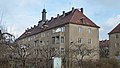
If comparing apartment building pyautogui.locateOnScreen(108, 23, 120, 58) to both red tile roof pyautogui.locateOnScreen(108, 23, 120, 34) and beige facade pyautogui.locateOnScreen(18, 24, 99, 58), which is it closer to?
red tile roof pyautogui.locateOnScreen(108, 23, 120, 34)

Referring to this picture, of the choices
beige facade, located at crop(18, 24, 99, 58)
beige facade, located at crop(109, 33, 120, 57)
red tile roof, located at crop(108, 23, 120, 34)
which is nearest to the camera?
beige facade, located at crop(18, 24, 99, 58)

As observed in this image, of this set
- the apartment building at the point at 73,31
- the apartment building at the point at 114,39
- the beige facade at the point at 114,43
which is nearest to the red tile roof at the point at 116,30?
the apartment building at the point at 114,39

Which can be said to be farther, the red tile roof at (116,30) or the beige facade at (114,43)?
the red tile roof at (116,30)

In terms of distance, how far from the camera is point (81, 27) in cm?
5409

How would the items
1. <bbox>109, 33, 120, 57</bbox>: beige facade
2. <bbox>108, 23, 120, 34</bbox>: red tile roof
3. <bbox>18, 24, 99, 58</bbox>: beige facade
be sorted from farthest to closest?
<bbox>108, 23, 120, 34</bbox>: red tile roof, <bbox>109, 33, 120, 57</bbox>: beige facade, <bbox>18, 24, 99, 58</bbox>: beige facade

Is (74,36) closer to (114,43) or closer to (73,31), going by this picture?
(73,31)

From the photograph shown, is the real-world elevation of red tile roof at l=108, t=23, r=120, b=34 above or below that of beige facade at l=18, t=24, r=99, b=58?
above

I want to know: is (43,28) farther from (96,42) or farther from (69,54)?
(69,54)

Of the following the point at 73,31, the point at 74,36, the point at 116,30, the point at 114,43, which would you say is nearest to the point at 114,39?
the point at 114,43

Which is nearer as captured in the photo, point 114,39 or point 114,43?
point 114,43

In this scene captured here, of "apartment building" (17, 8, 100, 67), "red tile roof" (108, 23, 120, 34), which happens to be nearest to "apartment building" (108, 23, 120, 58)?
"red tile roof" (108, 23, 120, 34)

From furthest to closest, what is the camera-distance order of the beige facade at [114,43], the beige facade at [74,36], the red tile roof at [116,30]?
the red tile roof at [116,30]
the beige facade at [114,43]
the beige facade at [74,36]

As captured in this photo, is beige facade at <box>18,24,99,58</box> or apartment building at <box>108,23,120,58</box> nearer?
beige facade at <box>18,24,99,58</box>

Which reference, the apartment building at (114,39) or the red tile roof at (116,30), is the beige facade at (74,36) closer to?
the apartment building at (114,39)
